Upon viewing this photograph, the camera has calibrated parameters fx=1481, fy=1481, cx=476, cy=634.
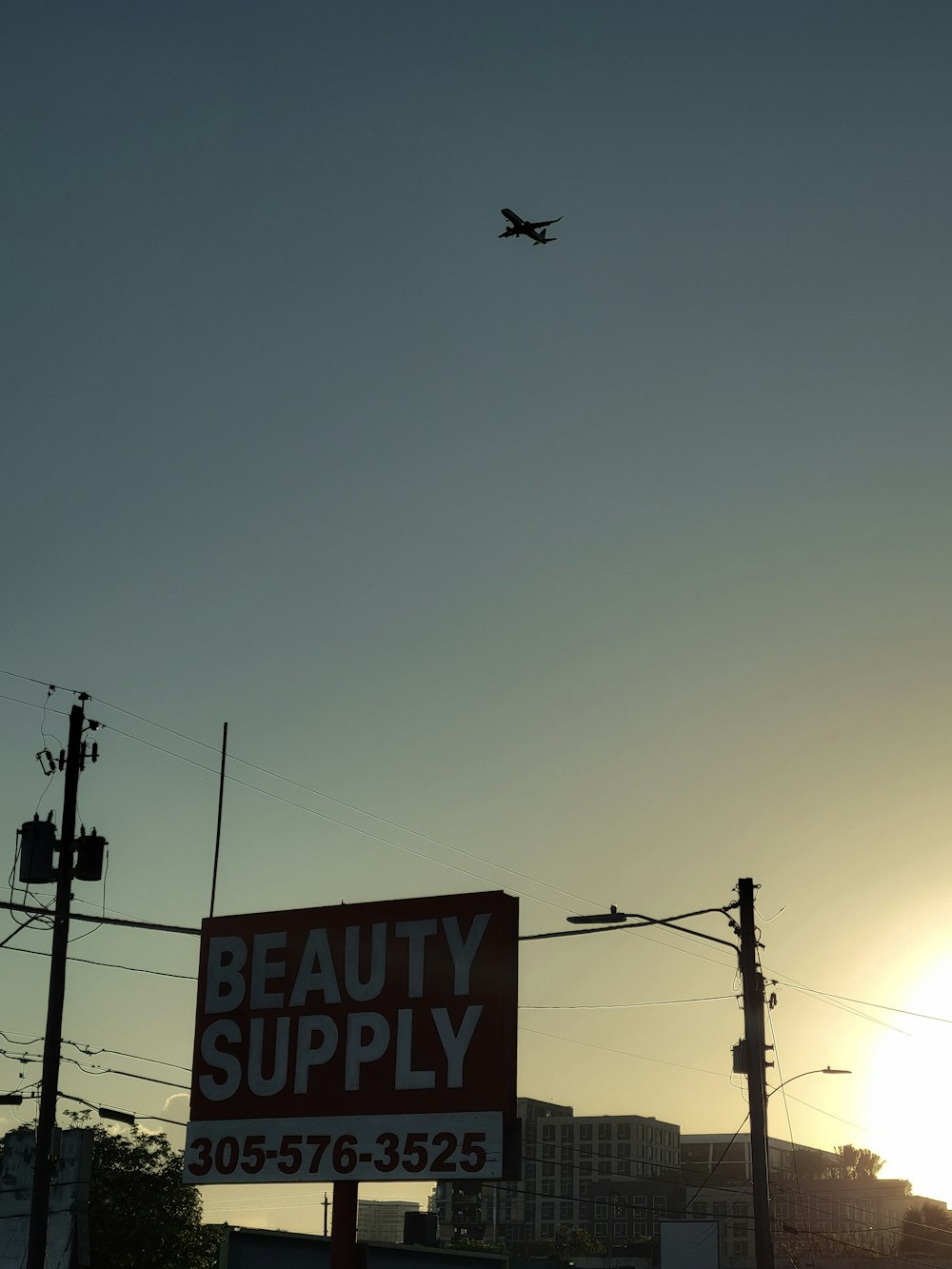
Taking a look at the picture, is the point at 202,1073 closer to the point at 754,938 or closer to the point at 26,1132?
the point at 26,1132

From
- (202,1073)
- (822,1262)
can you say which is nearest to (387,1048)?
(202,1073)

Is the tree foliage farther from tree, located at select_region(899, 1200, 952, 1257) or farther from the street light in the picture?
tree, located at select_region(899, 1200, 952, 1257)

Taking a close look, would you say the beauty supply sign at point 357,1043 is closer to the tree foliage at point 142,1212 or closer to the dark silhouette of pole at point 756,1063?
the dark silhouette of pole at point 756,1063

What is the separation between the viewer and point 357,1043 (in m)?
20.2

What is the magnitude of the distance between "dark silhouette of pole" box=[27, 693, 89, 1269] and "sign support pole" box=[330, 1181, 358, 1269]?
7.88 meters

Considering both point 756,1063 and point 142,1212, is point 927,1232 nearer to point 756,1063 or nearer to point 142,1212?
point 142,1212

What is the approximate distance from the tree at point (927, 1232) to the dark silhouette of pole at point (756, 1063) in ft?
454

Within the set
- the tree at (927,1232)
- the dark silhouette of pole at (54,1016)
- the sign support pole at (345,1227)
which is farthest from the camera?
the tree at (927,1232)

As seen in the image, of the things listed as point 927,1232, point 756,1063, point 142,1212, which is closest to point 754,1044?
point 756,1063

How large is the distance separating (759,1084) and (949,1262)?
121561 millimetres

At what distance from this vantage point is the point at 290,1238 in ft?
126

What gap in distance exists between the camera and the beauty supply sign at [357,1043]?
1931 centimetres

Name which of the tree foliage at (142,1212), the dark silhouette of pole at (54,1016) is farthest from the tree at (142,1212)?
the dark silhouette of pole at (54,1016)

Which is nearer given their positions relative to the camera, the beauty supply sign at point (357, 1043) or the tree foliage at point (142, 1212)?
the beauty supply sign at point (357, 1043)
